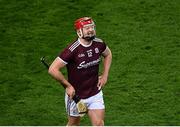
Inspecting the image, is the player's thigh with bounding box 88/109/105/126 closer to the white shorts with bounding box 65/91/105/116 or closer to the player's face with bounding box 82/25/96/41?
the white shorts with bounding box 65/91/105/116

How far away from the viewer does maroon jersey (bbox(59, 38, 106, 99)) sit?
9.03m

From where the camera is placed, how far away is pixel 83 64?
9.12 m

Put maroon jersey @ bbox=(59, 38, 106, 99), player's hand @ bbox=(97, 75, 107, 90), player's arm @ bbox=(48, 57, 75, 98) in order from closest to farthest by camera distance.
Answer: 1. player's arm @ bbox=(48, 57, 75, 98)
2. maroon jersey @ bbox=(59, 38, 106, 99)
3. player's hand @ bbox=(97, 75, 107, 90)

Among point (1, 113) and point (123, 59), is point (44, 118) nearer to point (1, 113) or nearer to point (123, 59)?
point (1, 113)

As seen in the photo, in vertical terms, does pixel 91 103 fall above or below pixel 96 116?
above

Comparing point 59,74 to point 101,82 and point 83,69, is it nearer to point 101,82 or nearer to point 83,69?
point 83,69

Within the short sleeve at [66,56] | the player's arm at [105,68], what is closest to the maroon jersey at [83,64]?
the short sleeve at [66,56]

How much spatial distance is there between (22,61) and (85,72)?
4760mm

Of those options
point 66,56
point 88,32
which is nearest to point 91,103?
point 66,56

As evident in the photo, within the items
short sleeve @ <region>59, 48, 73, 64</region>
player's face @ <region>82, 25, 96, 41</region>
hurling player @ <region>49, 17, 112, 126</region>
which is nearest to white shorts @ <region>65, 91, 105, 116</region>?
hurling player @ <region>49, 17, 112, 126</region>

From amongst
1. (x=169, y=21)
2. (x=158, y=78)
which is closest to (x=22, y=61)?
(x=158, y=78)

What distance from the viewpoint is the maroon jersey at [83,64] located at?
29.6ft

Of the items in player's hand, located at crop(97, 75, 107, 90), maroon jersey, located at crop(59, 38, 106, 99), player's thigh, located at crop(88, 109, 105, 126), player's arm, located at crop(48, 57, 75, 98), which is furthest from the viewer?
player's hand, located at crop(97, 75, 107, 90)

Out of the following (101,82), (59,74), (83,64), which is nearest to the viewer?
(59,74)
